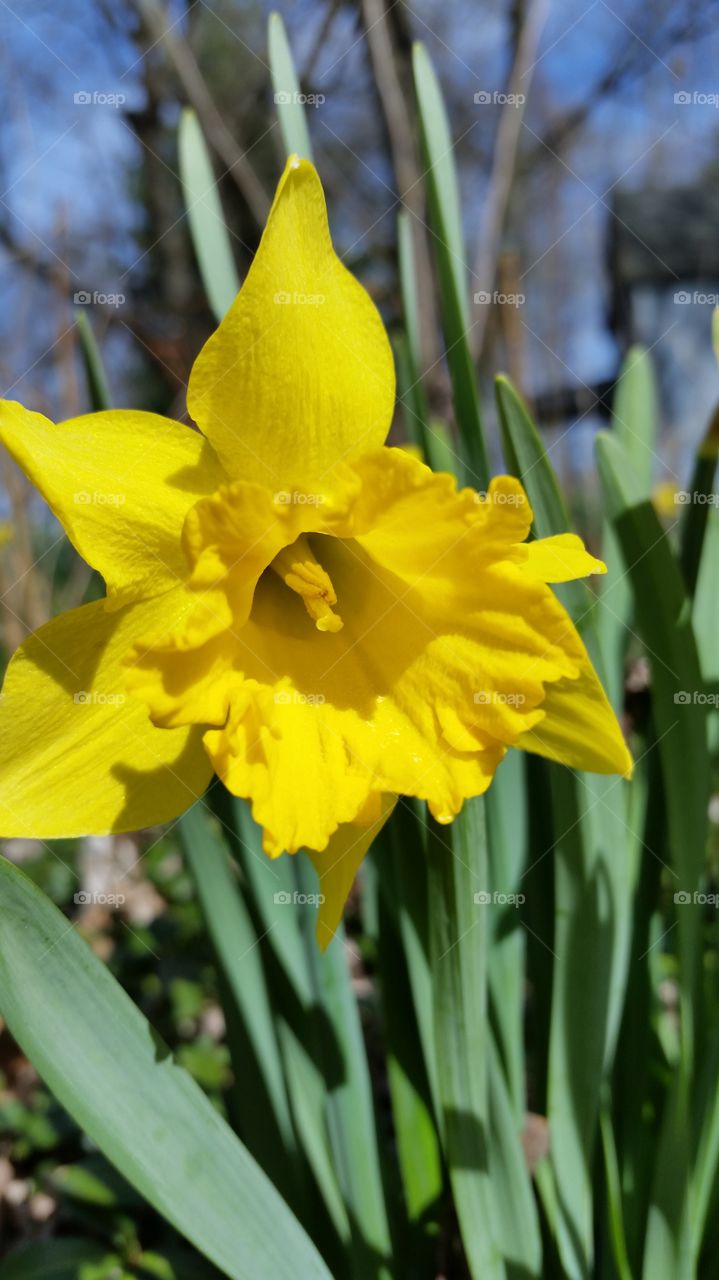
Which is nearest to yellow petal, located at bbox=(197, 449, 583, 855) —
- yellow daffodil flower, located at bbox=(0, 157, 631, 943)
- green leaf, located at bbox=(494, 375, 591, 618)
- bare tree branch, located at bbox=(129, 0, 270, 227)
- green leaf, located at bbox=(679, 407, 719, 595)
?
yellow daffodil flower, located at bbox=(0, 157, 631, 943)

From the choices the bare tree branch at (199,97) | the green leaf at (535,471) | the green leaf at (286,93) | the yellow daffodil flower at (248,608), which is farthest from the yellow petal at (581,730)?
the bare tree branch at (199,97)

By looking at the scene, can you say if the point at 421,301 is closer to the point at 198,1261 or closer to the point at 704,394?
the point at 198,1261

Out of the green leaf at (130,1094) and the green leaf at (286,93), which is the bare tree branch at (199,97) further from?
the green leaf at (130,1094)

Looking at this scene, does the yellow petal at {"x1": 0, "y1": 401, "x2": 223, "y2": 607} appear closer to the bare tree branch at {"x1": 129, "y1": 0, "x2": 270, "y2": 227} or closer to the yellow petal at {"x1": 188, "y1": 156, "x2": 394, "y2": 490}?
the yellow petal at {"x1": 188, "y1": 156, "x2": 394, "y2": 490}

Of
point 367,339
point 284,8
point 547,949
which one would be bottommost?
point 547,949

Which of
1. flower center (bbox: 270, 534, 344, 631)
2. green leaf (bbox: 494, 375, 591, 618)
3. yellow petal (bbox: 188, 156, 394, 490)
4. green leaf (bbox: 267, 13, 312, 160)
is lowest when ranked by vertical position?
flower center (bbox: 270, 534, 344, 631)

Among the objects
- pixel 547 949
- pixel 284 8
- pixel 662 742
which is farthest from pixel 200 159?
pixel 284 8
